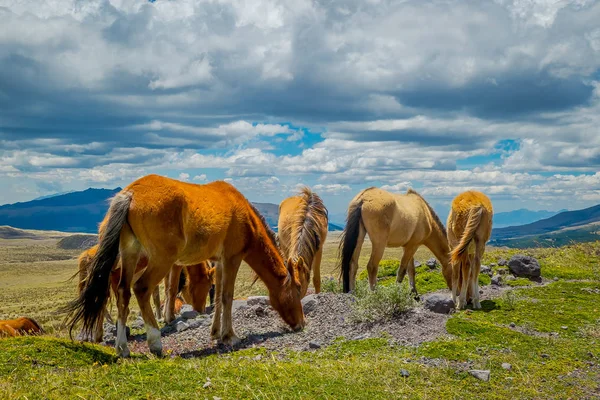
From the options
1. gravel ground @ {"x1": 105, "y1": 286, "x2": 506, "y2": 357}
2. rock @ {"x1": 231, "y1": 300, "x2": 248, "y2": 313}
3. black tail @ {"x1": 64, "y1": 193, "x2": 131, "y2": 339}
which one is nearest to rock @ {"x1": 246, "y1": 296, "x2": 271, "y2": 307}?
rock @ {"x1": 231, "y1": 300, "x2": 248, "y2": 313}

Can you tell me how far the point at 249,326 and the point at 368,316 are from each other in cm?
286

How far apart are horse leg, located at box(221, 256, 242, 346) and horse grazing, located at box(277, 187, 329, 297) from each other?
193cm

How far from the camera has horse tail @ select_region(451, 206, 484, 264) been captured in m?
A: 13.7

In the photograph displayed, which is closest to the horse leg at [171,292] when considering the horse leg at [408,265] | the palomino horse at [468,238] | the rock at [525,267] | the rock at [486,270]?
the horse leg at [408,265]

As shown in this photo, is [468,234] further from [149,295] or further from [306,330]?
[149,295]

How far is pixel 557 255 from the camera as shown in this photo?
25125 millimetres

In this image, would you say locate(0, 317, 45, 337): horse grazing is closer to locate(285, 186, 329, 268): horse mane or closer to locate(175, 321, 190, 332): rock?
locate(175, 321, 190, 332): rock

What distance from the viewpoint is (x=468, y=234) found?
45.6 ft

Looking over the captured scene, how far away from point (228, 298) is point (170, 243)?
218 centimetres

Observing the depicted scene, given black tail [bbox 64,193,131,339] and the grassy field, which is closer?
the grassy field

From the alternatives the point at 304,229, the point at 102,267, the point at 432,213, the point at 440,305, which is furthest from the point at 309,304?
the point at 432,213

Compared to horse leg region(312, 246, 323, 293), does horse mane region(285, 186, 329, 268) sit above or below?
above

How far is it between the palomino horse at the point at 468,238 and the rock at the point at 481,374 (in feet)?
19.2

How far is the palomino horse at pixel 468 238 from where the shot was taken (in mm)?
13945
